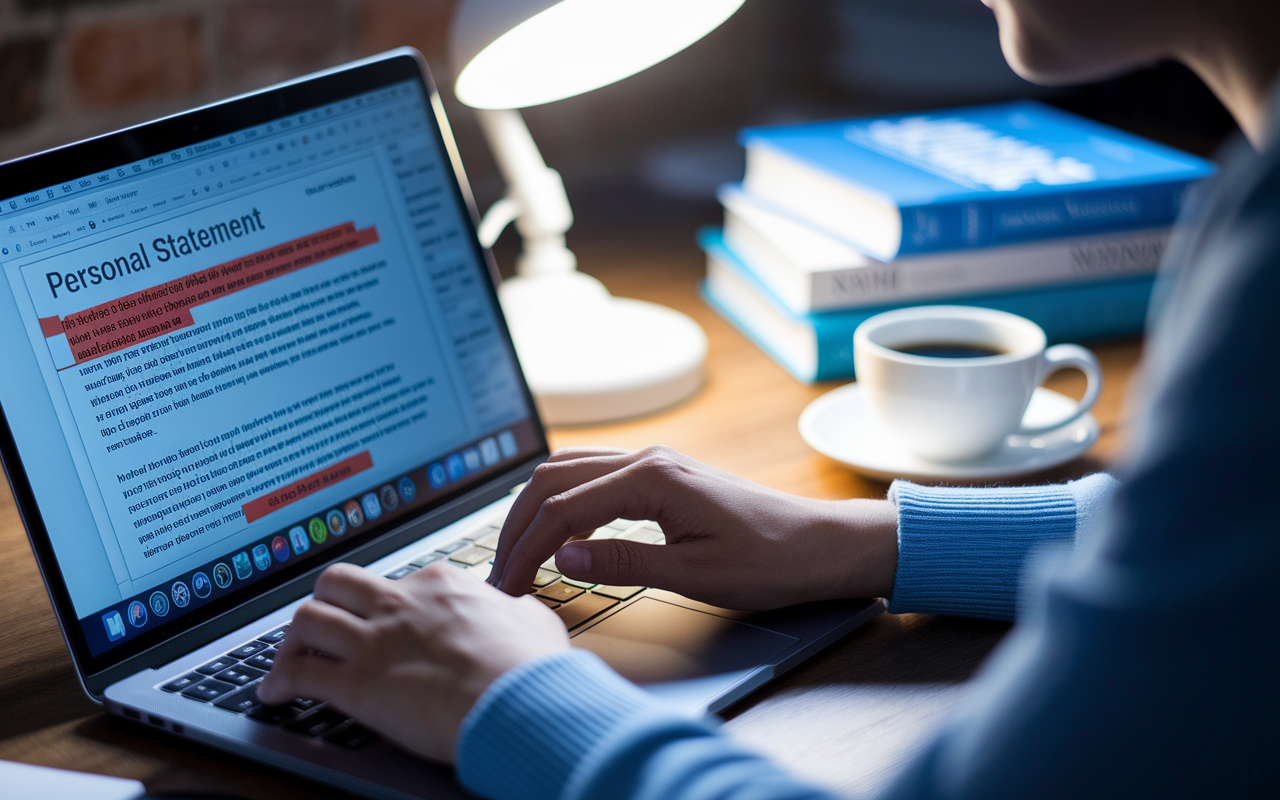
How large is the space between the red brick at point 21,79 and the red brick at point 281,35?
22 centimetres

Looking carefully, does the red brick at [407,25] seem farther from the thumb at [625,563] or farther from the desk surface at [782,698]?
the thumb at [625,563]

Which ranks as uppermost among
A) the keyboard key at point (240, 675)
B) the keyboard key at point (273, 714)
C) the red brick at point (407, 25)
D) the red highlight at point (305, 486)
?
the red brick at point (407, 25)

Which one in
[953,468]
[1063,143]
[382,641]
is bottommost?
[953,468]

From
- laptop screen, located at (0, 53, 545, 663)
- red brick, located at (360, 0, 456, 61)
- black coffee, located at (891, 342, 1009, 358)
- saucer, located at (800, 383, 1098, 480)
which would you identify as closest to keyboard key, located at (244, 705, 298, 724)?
laptop screen, located at (0, 53, 545, 663)

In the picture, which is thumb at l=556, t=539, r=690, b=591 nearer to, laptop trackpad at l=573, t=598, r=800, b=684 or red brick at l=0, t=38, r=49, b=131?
laptop trackpad at l=573, t=598, r=800, b=684

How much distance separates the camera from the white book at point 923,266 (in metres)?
1.17

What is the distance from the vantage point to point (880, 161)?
1282 mm

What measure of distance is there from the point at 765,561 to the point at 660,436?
1.19ft

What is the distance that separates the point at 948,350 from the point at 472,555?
0.47 metres

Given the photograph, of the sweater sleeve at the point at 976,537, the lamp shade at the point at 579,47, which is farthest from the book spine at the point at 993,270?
the sweater sleeve at the point at 976,537

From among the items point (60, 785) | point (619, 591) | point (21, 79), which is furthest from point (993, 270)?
point (21, 79)

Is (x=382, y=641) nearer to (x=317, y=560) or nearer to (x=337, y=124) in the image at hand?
(x=317, y=560)

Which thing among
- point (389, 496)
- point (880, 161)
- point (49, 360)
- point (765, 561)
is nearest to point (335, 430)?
point (389, 496)

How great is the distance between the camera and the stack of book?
1173 millimetres
